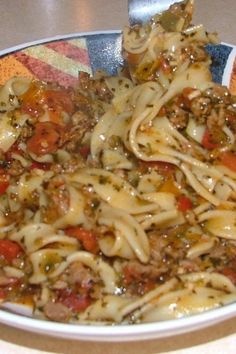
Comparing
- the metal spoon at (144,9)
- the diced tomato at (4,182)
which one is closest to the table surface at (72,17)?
the metal spoon at (144,9)

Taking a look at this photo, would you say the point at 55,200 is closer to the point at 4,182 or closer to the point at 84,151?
the point at 4,182

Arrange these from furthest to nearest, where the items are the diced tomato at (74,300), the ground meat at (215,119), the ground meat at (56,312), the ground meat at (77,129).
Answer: the ground meat at (77,129)
the ground meat at (215,119)
the diced tomato at (74,300)
the ground meat at (56,312)

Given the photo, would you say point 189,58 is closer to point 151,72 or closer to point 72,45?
point 151,72

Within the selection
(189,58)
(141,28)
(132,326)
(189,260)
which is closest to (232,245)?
(189,260)

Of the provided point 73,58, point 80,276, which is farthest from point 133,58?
point 80,276

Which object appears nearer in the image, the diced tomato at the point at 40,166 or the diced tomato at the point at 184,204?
the diced tomato at the point at 184,204

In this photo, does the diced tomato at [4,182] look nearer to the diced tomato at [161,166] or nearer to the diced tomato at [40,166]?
the diced tomato at [40,166]
